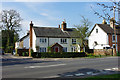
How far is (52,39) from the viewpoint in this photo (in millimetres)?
45062

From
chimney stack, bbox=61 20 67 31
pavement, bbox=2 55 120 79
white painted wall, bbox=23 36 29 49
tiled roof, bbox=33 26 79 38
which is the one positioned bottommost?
pavement, bbox=2 55 120 79

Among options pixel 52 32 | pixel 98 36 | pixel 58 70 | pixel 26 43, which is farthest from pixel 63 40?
pixel 58 70

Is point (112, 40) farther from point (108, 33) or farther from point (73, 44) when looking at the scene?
point (73, 44)

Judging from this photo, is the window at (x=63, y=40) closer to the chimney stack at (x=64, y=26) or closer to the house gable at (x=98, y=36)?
the chimney stack at (x=64, y=26)

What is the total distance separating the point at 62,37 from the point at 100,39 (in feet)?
39.8

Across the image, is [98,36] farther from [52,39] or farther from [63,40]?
[52,39]

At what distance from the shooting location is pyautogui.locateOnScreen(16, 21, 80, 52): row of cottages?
4328 centimetres

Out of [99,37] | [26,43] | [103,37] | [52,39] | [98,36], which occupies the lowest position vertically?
[26,43]

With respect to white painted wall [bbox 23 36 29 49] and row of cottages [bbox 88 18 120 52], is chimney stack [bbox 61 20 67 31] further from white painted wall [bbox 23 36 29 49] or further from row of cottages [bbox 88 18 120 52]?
white painted wall [bbox 23 36 29 49]

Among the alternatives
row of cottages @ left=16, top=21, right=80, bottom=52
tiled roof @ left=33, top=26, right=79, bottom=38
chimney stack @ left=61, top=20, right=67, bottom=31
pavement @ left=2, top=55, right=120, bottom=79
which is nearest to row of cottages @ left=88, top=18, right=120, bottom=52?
row of cottages @ left=16, top=21, right=80, bottom=52

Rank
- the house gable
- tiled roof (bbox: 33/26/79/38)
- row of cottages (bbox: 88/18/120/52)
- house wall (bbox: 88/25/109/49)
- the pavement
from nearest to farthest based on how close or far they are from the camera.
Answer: the pavement → tiled roof (bbox: 33/26/79/38) → row of cottages (bbox: 88/18/120/52) → house wall (bbox: 88/25/109/49) → the house gable

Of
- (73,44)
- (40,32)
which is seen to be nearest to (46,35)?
(40,32)

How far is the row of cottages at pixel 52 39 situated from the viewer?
43.3 m

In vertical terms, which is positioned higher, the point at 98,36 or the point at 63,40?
the point at 98,36
